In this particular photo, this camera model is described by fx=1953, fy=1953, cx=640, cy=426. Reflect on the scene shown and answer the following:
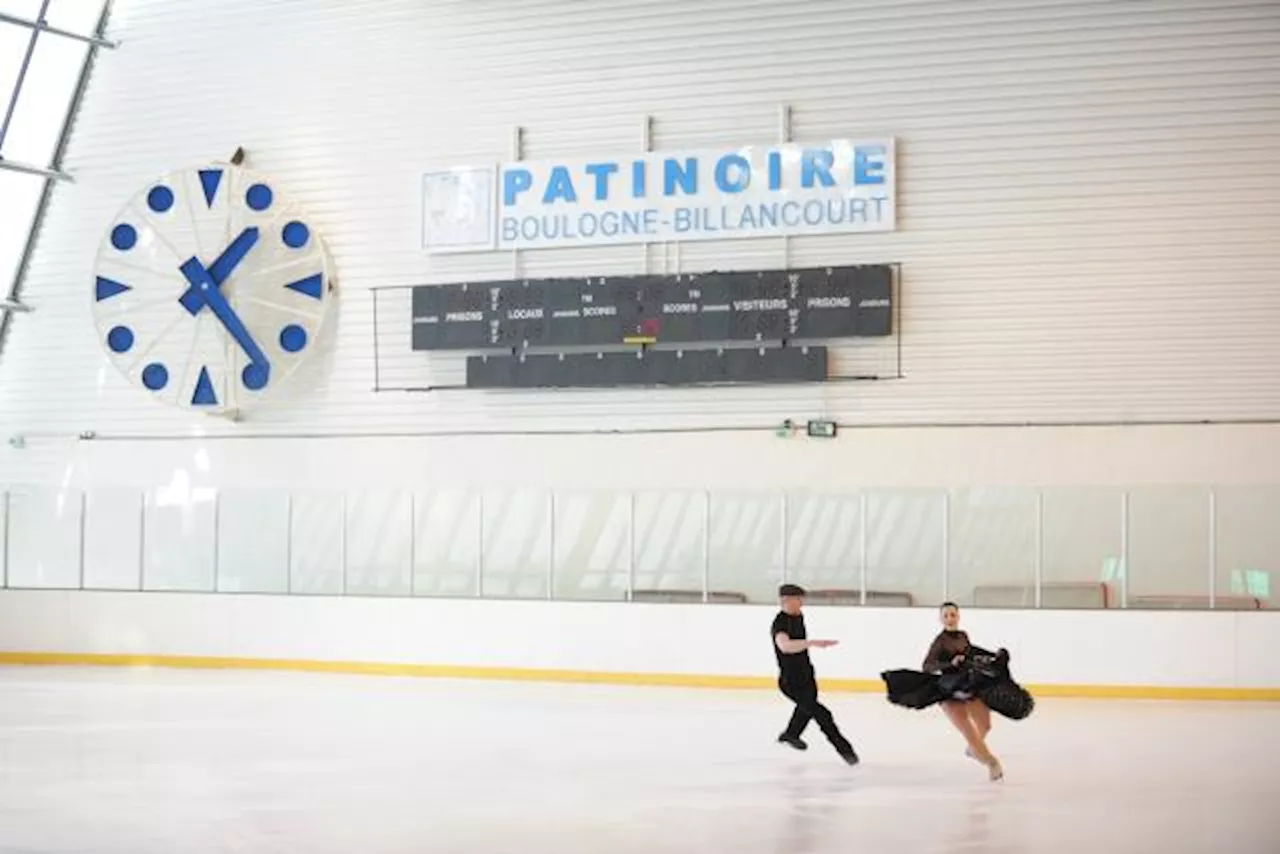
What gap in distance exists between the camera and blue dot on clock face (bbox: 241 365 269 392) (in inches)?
1022

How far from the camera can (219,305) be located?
85.8 feet

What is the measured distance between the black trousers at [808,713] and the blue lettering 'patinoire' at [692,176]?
9.71m

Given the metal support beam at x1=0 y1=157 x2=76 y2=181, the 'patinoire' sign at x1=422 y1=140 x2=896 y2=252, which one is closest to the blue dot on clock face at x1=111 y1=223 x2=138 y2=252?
the metal support beam at x1=0 y1=157 x2=76 y2=181

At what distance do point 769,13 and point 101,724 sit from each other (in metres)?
11.9

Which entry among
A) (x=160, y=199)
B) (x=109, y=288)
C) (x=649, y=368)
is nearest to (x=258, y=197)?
(x=160, y=199)

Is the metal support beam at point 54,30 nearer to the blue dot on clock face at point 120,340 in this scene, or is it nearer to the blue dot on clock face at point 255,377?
the blue dot on clock face at point 120,340

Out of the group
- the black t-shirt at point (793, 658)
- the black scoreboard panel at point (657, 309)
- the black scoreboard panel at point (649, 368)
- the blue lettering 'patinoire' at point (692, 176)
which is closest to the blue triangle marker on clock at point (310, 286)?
the black scoreboard panel at point (657, 309)

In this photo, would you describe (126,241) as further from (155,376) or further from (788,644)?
(788,644)

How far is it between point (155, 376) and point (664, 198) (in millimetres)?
7614

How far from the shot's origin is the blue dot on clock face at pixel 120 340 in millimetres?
26703

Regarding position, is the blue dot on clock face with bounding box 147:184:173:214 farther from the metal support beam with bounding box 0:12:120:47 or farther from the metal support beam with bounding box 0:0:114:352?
the metal support beam with bounding box 0:12:120:47

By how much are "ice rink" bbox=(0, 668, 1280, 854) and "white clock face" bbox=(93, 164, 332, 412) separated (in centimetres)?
631

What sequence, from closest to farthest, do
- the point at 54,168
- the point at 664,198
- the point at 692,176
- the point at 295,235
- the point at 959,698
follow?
the point at 959,698 → the point at 692,176 → the point at 664,198 → the point at 295,235 → the point at 54,168

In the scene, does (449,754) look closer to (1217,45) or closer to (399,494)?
(399,494)
